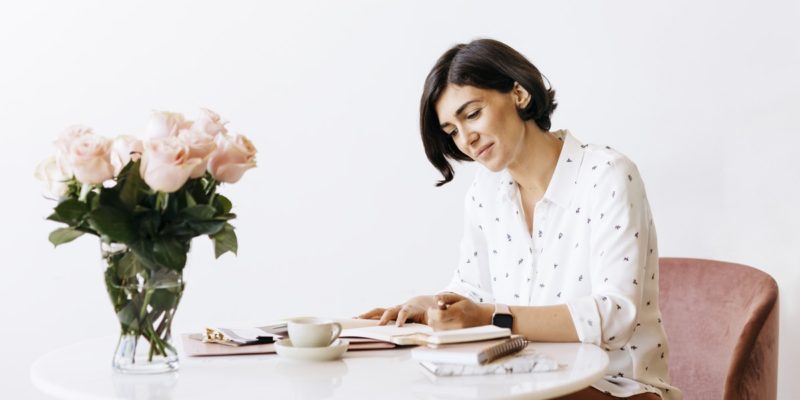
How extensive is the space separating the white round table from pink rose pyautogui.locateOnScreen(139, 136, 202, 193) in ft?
1.02

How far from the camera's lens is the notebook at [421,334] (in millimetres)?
1665

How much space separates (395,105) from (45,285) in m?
1.29

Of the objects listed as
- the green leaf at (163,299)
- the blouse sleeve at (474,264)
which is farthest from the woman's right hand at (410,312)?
the green leaf at (163,299)

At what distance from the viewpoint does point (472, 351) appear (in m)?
1.56

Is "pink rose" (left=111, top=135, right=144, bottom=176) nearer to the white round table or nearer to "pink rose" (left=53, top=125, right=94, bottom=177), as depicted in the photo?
"pink rose" (left=53, top=125, right=94, bottom=177)

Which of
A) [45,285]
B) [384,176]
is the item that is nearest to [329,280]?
[384,176]

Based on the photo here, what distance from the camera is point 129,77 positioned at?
3135mm

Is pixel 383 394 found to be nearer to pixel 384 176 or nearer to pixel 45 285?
pixel 384 176

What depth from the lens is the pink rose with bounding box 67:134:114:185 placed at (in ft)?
4.85

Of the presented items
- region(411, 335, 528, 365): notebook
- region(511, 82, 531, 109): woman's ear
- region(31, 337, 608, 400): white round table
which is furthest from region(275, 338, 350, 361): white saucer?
region(511, 82, 531, 109): woman's ear

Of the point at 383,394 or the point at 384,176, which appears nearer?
the point at 383,394

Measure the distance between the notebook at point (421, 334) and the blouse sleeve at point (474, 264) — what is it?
1.28 ft

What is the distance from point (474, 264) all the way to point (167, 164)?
3.74ft

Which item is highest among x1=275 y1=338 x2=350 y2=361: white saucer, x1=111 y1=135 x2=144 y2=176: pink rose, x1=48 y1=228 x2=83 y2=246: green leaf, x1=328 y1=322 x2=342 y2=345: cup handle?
x1=111 y1=135 x2=144 y2=176: pink rose
